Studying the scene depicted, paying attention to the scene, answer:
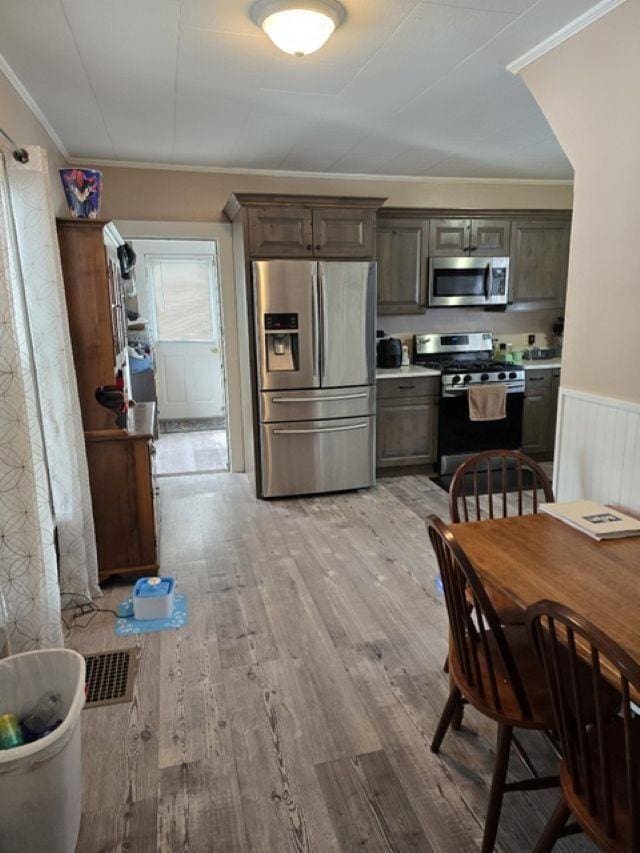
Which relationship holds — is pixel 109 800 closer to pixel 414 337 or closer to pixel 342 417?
pixel 342 417

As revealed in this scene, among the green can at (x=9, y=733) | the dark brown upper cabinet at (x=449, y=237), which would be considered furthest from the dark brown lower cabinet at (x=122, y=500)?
the dark brown upper cabinet at (x=449, y=237)

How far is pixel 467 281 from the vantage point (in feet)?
15.8

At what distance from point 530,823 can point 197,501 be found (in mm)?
3136

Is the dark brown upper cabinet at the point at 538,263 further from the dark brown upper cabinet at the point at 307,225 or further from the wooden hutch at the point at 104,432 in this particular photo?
the wooden hutch at the point at 104,432

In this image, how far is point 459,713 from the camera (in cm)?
191

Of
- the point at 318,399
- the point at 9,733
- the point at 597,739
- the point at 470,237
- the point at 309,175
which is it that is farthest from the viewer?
the point at 470,237

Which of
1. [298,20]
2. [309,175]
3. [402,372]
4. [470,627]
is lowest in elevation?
[470,627]

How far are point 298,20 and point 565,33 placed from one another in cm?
109

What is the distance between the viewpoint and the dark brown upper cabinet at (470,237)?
15.4 ft

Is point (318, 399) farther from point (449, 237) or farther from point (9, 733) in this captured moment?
point (9, 733)

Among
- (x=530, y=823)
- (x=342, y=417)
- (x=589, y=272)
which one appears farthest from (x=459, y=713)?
(x=342, y=417)

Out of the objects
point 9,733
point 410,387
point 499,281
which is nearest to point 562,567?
point 9,733

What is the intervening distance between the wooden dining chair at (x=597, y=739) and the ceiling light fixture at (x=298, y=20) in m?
2.11

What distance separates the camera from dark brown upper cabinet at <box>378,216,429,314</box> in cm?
458
